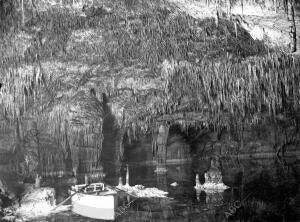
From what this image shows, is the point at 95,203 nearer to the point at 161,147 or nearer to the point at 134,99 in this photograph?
the point at 134,99

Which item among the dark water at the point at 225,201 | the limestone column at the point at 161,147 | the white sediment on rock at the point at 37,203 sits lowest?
the dark water at the point at 225,201

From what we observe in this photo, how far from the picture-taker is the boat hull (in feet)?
20.0

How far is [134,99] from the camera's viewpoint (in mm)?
9883

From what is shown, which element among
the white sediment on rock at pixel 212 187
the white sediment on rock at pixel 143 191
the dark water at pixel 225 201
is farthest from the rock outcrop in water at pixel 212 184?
the white sediment on rock at pixel 143 191

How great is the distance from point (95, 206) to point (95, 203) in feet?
0.18

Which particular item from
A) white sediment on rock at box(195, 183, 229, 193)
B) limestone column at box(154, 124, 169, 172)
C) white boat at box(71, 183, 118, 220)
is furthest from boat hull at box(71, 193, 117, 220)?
limestone column at box(154, 124, 169, 172)

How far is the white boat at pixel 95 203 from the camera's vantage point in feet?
20.0

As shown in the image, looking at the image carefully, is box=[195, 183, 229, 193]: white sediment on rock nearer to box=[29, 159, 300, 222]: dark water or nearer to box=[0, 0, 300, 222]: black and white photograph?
box=[0, 0, 300, 222]: black and white photograph

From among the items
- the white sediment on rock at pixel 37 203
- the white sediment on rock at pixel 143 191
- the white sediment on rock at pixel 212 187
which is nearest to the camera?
the white sediment on rock at pixel 37 203

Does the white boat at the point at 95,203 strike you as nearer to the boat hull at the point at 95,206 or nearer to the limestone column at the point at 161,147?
the boat hull at the point at 95,206

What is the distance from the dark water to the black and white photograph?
4 cm

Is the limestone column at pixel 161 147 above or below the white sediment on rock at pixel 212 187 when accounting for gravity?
above

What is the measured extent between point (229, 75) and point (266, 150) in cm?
883

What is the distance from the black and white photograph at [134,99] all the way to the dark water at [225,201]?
4 centimetres
